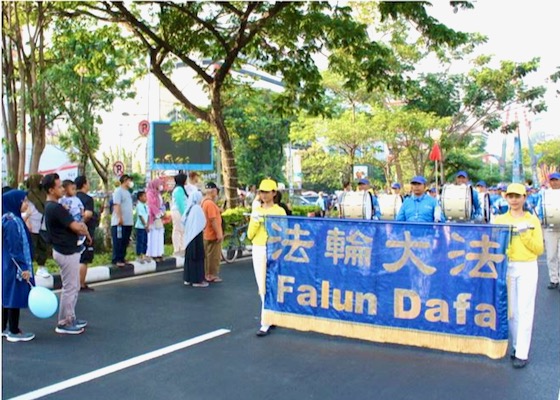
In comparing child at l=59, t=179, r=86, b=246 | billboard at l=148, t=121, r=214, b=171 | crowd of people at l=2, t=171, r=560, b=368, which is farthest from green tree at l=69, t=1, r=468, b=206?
billboard at l=148, t=121, r=214, b=171

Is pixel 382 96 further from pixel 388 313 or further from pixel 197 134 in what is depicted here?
pixel 388 313

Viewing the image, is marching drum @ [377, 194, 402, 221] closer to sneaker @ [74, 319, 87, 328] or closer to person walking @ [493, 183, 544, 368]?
person walking @ [493, 183, 544, 368]

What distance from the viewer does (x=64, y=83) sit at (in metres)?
12.6

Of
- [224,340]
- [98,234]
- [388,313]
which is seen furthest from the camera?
[98,234]

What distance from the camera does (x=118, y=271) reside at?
9.97 m

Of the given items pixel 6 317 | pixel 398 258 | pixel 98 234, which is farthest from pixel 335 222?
pixel 98 234

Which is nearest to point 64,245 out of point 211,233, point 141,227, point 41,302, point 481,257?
point 41,302

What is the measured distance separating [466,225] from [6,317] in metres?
4.71

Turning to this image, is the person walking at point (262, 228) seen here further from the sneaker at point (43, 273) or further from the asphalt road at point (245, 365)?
the sneaker at point (43, 273)

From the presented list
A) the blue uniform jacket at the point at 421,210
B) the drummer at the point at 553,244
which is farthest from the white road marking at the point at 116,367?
the drummer at the point at 553,244

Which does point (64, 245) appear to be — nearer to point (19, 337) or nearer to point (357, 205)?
point (19, 337)

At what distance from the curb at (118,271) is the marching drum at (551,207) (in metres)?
6.52

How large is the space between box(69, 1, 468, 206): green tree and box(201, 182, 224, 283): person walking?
4.84 metres

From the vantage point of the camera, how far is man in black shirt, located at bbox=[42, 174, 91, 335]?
19.8ft
